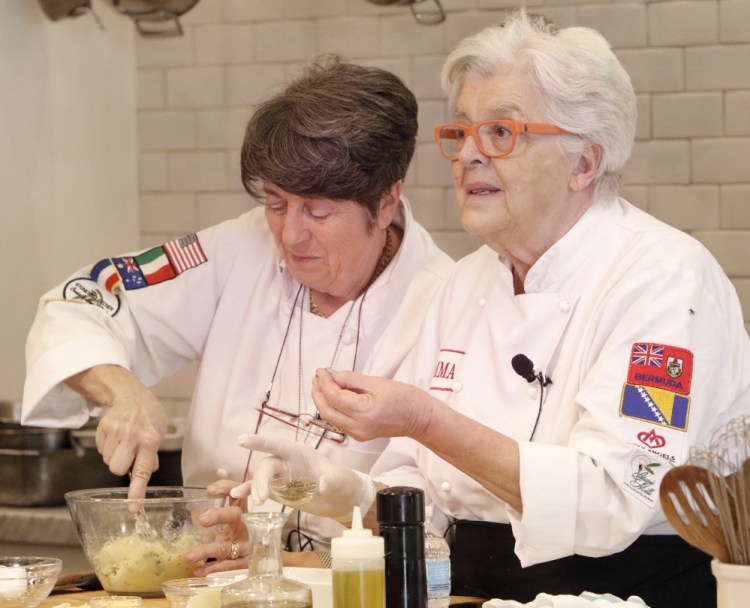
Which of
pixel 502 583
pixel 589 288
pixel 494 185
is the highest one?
pixel 494 185

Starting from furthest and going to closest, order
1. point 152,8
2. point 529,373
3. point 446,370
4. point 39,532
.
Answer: point 152,8, point 39,532, point 446,370, point 529,373

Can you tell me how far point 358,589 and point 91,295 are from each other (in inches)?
57.6

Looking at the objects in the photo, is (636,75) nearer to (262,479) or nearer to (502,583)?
(502,583)

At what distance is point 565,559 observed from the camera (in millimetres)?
1976

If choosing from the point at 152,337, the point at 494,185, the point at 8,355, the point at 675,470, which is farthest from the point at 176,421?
the point at 675,470

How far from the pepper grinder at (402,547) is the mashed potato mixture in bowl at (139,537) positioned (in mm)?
589

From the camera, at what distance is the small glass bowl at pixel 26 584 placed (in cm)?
169

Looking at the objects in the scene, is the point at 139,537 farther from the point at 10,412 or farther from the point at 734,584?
the point at 10,412

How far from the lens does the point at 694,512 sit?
4.07ft

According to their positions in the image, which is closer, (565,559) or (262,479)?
(262,479)

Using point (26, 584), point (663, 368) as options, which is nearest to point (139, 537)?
point (26, 584)

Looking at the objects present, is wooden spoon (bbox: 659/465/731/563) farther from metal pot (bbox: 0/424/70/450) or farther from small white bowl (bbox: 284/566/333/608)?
metal pot (bbox: 0/424/70/450)

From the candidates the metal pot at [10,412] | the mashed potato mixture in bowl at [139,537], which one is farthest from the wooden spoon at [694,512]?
the metal pot at [10,412]

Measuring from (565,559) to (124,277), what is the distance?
1274 mm
